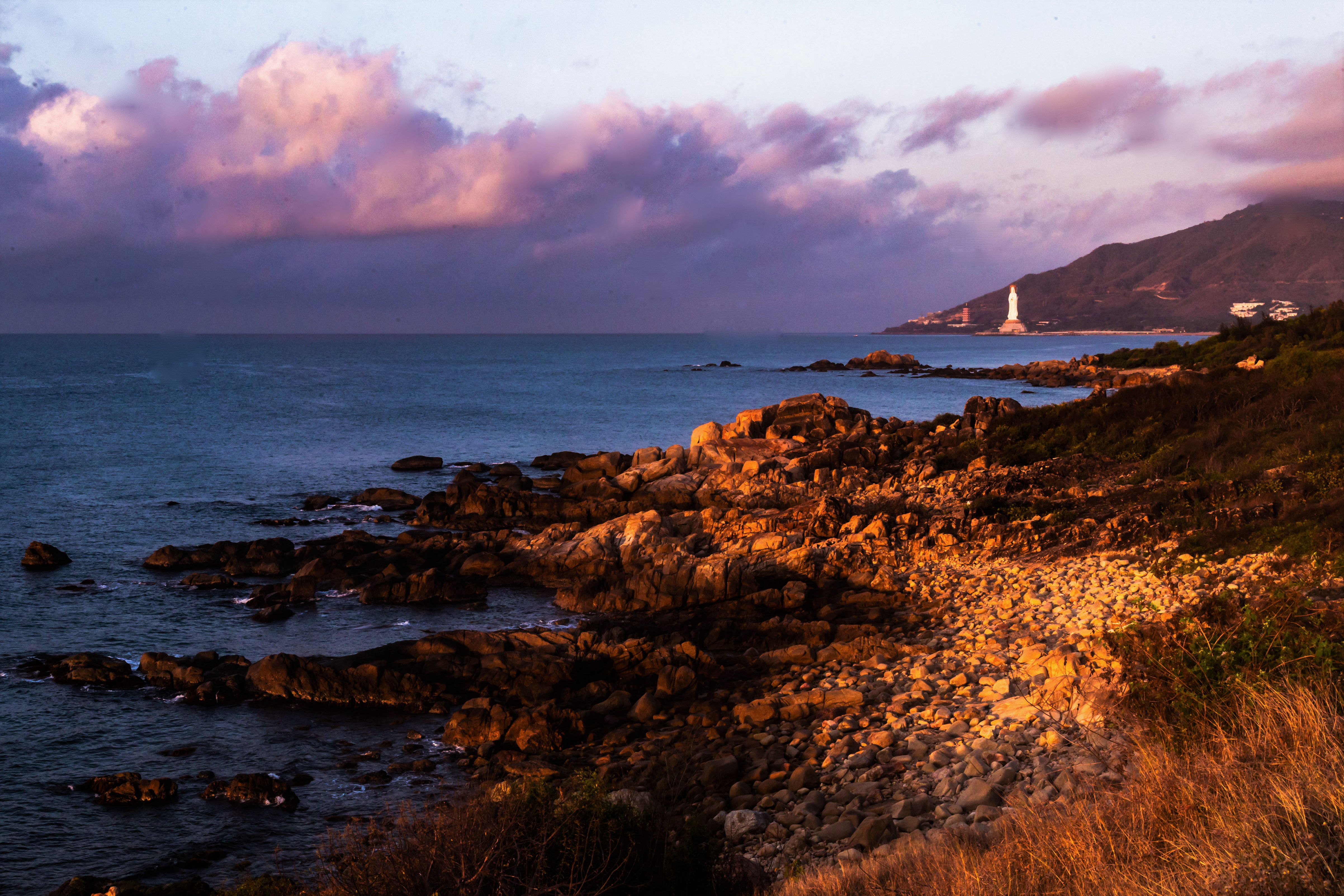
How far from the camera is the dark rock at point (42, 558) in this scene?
27.2 meters

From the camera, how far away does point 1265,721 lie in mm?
7074

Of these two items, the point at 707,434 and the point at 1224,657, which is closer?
the point at 1224,657

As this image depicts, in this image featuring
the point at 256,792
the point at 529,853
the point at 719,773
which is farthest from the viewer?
the point at 256,792

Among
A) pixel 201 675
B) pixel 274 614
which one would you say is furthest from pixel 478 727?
pixel 274 614

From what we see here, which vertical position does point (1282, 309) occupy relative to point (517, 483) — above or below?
above

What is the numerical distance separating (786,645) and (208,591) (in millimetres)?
17059

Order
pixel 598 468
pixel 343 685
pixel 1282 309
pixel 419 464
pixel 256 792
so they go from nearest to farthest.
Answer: pixel 256 792 < pixel 343 685 < pixel 598 468 < pixel 419 464 < pixel 1282 309

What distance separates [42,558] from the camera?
89.6ft

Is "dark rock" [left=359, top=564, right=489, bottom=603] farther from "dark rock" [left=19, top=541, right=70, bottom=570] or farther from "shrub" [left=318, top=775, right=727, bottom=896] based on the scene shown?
"shrub" [left=318, top=775, right=727, bottom=896]

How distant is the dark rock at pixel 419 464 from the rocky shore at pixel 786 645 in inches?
621

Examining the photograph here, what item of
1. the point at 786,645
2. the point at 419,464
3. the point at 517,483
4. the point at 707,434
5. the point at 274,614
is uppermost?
the point at 707,434

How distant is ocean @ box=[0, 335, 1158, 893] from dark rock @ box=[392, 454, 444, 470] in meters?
0.90

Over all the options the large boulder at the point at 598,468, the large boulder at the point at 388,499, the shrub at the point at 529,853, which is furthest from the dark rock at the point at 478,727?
the large boulder at the point at 388,499

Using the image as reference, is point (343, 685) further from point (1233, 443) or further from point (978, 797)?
point (1233, 443)
